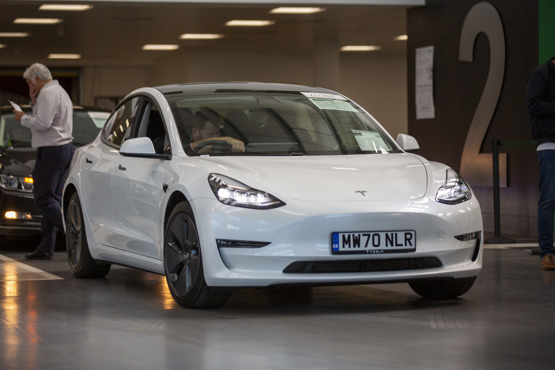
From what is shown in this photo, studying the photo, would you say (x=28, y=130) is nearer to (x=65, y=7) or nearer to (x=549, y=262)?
(x=549, y=262)

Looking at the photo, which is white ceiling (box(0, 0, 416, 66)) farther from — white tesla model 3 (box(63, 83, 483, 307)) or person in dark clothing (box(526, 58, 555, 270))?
white tesla model 3 (box(63, 83, 483, 307))

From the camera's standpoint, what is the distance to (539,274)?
8891 millimetres

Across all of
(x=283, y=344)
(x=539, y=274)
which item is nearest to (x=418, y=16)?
(x=539, y=274)

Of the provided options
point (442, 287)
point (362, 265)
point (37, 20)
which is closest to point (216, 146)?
point (362, 265)

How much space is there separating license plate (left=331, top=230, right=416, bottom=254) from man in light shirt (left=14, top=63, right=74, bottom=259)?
15.6ft

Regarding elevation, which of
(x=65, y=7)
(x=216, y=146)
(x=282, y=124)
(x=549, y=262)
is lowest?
(x=549, y=262)

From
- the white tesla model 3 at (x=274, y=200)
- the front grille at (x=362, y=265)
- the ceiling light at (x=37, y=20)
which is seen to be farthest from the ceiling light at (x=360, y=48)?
the front grille at (x=362, y=265)

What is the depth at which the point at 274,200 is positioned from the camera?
6.56 meters

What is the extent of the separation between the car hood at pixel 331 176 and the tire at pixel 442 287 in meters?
0.67

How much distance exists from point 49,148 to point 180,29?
13.9m

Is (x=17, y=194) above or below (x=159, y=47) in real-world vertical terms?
below

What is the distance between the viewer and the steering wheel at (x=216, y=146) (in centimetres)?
739

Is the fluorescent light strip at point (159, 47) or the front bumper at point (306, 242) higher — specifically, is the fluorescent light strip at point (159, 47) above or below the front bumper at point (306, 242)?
above

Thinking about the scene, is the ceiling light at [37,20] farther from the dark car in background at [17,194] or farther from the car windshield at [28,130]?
the dark car in background at [17,194]
